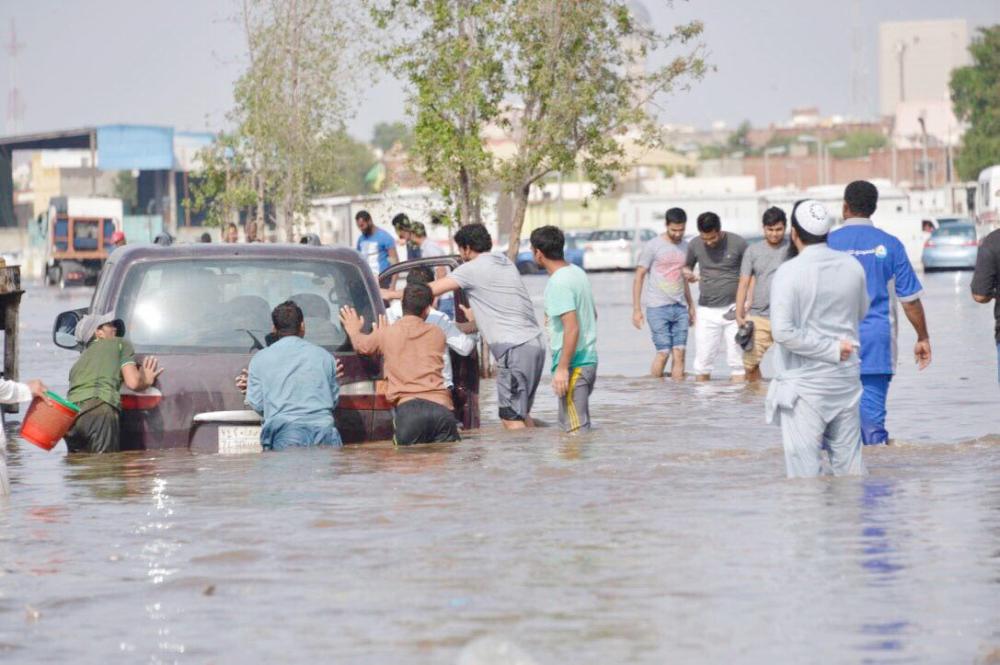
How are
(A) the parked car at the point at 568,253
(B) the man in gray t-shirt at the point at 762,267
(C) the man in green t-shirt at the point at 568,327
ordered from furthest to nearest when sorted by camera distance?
(A) the parked car at the point at 568,253, (B) the man in gray t-shirt at the point at 762,267, (C) the man in green t-shirt at the point at 568,327

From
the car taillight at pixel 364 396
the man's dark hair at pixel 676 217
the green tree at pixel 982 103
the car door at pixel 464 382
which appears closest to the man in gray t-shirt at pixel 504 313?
the car door at pixel 464 382

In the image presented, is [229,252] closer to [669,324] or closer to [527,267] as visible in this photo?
[669,324]

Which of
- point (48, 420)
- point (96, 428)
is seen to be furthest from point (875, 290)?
point (48, 420)

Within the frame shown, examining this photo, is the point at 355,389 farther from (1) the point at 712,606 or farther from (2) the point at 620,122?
(2) the point at 620,122

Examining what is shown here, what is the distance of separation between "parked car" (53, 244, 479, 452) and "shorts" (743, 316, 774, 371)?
6899mm

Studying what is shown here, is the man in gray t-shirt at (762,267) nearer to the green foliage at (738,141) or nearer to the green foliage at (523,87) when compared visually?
the green foliage at (523,87)

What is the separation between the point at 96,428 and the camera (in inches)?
462

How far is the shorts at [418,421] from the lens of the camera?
11.9m

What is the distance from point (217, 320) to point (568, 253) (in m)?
54.2

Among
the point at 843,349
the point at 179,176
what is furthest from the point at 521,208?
the point at 179,176

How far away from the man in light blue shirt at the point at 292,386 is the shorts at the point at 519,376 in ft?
5.85

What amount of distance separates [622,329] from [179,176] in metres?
70.2

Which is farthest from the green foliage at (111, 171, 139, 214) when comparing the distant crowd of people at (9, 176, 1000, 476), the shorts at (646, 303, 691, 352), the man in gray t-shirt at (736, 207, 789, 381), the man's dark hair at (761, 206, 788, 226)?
the distant crowd of people at (9, 176, 1000, 476)

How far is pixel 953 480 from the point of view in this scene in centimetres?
1104
